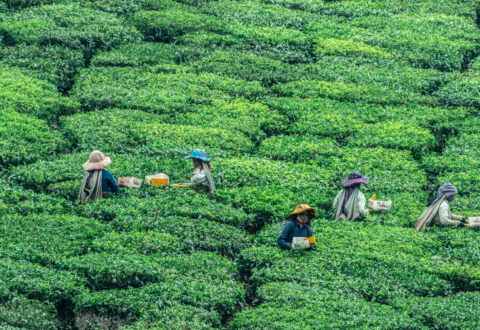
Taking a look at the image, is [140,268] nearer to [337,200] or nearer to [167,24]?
[337,200]

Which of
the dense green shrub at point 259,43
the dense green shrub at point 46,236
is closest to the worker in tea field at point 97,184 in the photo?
the dense green shrub at point 46,236

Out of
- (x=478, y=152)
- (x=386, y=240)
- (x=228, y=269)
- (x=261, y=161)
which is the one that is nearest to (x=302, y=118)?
(x=261, y=161)

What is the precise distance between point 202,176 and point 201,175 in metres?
0.04

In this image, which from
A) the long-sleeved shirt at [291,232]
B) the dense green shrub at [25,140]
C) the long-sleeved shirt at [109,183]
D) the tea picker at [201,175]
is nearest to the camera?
the long-sleeved shirt at [291,232]

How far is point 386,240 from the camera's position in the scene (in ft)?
48.3

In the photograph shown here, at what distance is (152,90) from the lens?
931 inches

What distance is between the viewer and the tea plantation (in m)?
12.1

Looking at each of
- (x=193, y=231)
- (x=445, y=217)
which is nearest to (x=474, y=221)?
Result: (x=445, y=217)

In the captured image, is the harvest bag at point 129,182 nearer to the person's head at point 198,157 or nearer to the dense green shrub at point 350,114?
the person's head at point 198,157

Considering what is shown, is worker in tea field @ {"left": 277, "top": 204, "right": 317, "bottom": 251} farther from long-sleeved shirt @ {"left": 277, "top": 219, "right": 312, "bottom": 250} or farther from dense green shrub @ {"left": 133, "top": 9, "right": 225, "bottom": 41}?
dense green shrub @ {"left": 133, "top": 9, "right": 225, "bottom": 41}

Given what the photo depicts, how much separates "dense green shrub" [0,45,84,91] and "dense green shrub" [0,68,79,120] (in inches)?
33.1

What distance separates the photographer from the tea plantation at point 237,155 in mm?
12148

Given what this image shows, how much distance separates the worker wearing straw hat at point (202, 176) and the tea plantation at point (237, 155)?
0.85 feet

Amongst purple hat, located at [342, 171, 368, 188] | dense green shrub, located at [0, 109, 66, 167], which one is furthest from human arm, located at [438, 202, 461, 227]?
dense green shrub, located at [0, 109, 66, 167]
